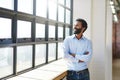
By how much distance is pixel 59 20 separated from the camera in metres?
4.99

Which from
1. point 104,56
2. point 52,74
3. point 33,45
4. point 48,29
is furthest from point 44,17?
point 104,56

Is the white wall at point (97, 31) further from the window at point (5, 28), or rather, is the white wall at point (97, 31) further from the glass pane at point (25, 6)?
the window at point (5, 28)

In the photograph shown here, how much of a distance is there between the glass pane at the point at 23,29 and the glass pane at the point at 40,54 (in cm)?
41

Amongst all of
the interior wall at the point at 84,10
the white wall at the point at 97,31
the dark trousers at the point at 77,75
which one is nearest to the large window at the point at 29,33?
the interior wall at the point at 84,10

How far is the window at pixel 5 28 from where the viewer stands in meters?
2.89

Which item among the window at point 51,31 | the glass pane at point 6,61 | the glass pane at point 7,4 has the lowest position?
the glass pane at point 6,61

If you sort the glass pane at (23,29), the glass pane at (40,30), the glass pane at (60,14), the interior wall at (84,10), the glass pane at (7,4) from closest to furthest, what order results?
the glass pane at (7,4) < the glass pane at (23,29) < the glass pane at (40,30) < the glass pane at (60,14) < the interior wall at (84,10)

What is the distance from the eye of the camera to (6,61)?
3.04m

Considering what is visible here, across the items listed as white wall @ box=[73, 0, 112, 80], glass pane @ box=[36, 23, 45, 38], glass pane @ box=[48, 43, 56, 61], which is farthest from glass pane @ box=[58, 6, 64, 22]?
glass pane @ box=[36, 23, 45, 38]

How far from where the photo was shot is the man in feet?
11.0

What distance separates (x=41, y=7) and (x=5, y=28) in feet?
4.24

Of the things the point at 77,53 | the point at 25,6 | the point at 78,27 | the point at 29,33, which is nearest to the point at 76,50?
the point at 77,53

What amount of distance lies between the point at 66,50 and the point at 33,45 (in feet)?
2.19

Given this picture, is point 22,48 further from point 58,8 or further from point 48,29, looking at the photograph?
point 58,8
